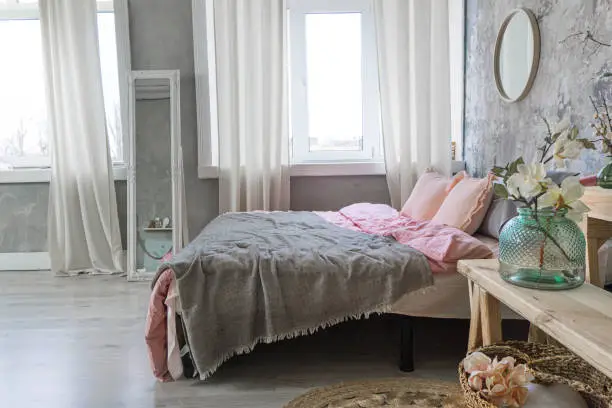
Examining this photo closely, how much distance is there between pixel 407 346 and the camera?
2.06m

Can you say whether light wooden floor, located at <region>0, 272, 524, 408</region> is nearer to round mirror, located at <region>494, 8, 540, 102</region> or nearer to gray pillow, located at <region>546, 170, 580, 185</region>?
gray pillow, located at <region>546, 170, 580, 185</region>

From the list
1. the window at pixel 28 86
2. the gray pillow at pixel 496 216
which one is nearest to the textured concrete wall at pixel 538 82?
the gray pillow at pixel 496 216

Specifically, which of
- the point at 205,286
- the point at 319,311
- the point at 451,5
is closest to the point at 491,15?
the point at 451,5

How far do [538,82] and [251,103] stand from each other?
1.90 meters

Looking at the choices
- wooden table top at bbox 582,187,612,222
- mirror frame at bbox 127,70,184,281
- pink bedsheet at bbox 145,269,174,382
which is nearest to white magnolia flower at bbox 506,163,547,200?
wooden table top at bbox 582,187,612,222

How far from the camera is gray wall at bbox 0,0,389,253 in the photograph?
372 centimetres

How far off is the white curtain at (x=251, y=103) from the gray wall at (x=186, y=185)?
0.24 m

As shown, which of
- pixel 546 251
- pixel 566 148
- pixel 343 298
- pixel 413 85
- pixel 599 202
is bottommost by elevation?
pixel 343 298

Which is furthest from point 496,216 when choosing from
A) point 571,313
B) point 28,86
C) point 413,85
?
point 28,86

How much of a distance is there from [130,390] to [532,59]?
→ 2.49 m

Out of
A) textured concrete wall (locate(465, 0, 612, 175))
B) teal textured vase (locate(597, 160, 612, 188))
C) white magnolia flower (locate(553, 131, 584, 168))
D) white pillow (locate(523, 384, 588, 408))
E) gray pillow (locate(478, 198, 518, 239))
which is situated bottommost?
white pillow (locate(523, 384, 588, 408))

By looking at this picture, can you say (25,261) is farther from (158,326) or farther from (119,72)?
(158,326)

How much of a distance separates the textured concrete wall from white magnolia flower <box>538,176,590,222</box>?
985mm

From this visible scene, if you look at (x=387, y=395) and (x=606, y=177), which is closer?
(x=606, y=177)
